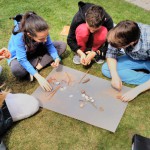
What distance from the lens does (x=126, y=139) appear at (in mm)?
2111

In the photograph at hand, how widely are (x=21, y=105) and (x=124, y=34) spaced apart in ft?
3.25

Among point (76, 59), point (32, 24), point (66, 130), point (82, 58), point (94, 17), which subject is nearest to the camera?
point (66, 130)

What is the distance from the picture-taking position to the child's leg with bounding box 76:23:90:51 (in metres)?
2.66

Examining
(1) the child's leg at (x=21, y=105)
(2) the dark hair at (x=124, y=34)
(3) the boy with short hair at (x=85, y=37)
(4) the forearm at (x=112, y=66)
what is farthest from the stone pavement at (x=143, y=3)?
(1) the child's leg at (x=21, y=105)

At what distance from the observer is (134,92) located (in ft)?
7.81

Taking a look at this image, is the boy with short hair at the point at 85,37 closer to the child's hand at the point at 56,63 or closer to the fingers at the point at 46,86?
the child's hand at the point at 56,63

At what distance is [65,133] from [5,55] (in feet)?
2.50

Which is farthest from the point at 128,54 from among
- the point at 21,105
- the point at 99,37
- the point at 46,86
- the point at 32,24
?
the point at 21,105

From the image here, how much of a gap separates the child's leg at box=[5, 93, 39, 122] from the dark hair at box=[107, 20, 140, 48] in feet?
2.66

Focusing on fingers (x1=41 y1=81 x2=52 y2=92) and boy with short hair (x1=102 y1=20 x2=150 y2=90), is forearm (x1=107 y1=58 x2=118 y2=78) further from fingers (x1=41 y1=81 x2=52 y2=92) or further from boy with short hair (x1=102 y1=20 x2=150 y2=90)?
fingers (x1=41 y1=81 x2=52 y2=92)

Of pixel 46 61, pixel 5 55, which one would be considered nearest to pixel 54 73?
pixel 46 61

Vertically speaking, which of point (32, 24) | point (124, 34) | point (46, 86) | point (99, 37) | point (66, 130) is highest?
point (32, 24)

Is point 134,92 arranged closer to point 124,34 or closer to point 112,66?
point 112,66

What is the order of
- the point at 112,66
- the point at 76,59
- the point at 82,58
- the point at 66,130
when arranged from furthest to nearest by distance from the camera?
the point at 76,59
the point at 82,58
the point at 112,66
the point at 66,130
